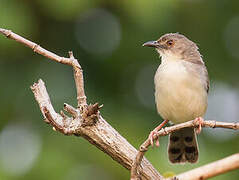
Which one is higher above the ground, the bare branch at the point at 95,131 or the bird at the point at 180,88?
the bird at the point at 180,88

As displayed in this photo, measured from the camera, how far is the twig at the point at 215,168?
213 centimetres

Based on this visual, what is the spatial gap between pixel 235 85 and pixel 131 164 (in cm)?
437

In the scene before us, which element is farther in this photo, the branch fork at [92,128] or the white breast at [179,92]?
the white breast at [179,92]

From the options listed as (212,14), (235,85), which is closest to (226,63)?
(235,85)

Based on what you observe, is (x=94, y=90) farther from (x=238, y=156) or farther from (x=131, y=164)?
(x=238, y=156)

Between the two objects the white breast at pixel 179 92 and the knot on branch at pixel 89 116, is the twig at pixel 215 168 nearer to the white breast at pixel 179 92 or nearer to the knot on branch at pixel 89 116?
the knot on branch at pixel 89 116

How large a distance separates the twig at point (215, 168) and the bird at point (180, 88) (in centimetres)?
273

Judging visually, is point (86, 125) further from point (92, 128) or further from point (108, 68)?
point (108, 68)

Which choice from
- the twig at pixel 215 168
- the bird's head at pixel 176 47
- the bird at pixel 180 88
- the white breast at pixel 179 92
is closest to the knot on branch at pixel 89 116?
the twig at pixel 215 168

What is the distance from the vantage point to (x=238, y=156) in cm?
215

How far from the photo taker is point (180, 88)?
505cm

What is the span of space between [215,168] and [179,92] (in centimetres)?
290

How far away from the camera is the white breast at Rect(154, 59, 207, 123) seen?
199 inches

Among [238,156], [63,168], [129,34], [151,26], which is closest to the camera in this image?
[238,156]
